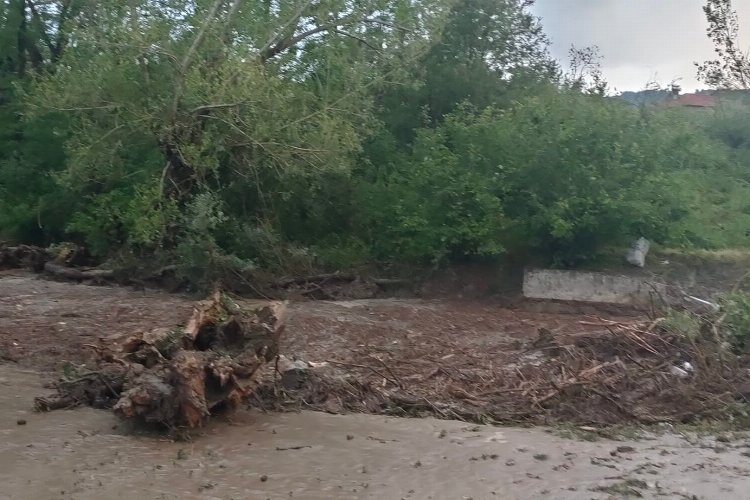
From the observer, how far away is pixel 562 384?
34.0ft

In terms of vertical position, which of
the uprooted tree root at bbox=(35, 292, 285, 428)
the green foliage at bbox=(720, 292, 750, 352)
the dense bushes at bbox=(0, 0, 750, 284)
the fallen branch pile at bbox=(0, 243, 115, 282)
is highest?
the dense bushes at bbox=(0, 0, 750, 284)

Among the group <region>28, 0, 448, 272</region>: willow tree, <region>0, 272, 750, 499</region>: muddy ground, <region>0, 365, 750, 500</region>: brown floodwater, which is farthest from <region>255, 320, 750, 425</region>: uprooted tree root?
<region>28, 0, 448, 272</region>: willow tree

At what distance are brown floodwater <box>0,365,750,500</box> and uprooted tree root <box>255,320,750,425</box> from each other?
0.49 m

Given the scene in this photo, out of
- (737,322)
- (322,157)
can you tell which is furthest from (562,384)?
(322,157)

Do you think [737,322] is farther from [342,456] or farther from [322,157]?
[322,157]

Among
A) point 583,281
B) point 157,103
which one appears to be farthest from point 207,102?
point 583,281

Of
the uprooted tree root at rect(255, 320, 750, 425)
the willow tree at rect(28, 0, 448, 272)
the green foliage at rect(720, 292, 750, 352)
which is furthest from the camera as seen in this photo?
the willow tree at rect(28, 0, 448, 272)

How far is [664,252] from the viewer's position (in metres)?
19.3

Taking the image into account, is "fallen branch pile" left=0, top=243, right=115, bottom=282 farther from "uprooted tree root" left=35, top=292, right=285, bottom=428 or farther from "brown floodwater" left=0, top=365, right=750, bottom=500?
"brown floodwater" left=0, top=365, right=750, bottom=500

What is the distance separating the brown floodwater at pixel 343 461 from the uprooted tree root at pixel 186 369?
9.8 inches

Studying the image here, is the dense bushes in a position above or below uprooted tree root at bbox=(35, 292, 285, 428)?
above

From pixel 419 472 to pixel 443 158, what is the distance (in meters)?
11.9

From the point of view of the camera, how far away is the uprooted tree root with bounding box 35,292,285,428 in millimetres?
8609

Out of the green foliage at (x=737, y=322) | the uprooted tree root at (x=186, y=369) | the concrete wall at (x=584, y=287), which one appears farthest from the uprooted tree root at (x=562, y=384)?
the concrete wall at (x=584, y=287)
